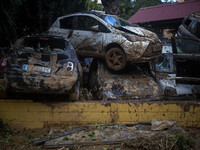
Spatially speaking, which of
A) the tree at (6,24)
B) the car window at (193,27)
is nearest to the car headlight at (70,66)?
the tree at (6,24)

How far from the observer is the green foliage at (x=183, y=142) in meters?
3.46

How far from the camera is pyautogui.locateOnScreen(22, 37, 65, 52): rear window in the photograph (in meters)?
5.17

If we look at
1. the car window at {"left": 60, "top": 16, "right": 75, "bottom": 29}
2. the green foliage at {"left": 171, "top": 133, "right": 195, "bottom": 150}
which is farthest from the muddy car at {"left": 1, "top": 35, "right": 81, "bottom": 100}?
the car window at {"left": 60, "top": 16, "right": 75, "bottom": 29}

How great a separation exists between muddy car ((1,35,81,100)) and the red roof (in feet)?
42.9

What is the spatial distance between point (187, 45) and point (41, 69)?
183 inches

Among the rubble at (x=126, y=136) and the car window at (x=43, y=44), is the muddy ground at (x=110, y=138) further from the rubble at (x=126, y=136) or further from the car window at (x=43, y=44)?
the car window at (x=43, y=44)

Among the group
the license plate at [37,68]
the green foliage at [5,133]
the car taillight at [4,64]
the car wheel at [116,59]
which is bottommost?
the green foliage at [5,133]

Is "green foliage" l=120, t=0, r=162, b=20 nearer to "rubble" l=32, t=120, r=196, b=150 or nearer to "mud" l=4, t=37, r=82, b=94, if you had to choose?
"mud" l=4, t=37, r=82, b=94

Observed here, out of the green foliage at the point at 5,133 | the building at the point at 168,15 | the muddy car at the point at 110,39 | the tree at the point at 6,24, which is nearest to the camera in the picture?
the green foliage at the point at 5,133

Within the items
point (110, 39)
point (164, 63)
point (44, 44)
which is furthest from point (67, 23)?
point (164, 63)

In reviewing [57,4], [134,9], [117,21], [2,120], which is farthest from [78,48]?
[134,9]

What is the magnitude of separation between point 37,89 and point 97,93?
2069 millimetres

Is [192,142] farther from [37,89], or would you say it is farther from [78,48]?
[78,48]

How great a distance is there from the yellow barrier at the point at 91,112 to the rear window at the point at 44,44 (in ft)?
4.50
